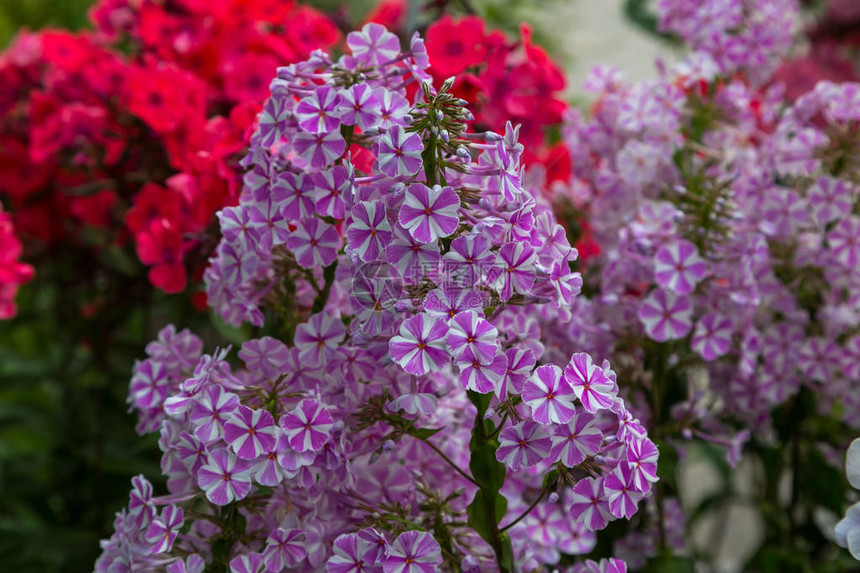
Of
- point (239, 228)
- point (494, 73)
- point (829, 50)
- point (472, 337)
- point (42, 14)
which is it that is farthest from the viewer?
point (42, 14)

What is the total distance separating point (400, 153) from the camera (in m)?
0.43

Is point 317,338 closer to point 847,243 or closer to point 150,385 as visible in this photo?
point 150,385

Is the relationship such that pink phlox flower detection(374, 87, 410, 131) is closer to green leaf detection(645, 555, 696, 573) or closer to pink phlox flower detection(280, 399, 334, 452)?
pink phlox flower detection(280, 399, 334, 452)

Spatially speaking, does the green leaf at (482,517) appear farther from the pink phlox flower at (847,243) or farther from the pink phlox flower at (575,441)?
the pink phlox flower at (847,243)

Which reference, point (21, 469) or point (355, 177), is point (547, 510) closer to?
point (355, 177)

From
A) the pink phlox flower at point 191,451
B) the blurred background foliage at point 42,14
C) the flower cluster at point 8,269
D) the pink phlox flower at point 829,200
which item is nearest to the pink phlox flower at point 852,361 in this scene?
the pink phlox flower at point 829,200

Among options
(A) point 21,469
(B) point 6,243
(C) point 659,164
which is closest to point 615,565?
(C) point 659,164

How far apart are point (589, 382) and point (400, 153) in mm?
151

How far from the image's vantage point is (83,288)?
3.69 feet

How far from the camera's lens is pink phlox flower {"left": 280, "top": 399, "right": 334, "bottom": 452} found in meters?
0.45

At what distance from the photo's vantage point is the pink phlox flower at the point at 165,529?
18.6 inches

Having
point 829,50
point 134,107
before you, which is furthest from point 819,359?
point 829,50

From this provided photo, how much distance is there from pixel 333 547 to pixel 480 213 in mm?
197

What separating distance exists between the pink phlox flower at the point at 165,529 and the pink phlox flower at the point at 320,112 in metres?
0.23
